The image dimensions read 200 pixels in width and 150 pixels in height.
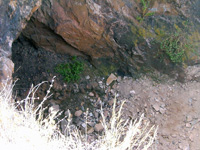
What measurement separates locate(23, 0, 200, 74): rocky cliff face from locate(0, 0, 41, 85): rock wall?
119 centimetres

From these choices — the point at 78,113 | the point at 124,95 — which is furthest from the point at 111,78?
the point at 78,113

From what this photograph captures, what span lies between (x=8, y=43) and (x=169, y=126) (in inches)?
126

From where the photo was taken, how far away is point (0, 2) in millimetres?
2969

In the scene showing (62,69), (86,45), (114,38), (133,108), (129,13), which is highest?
(129,13)

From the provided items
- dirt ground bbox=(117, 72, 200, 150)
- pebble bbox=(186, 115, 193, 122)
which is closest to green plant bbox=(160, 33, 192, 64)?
dirt ground bbox=(117, 72, 200, 150)

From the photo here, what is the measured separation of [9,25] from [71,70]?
80.7 inches

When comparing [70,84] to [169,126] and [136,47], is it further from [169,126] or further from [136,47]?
[169,126]

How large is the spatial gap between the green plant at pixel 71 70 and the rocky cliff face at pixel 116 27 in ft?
0.96

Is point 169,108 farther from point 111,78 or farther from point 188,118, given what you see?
point 111,78

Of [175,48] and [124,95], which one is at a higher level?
[175,48]

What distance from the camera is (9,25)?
10.1ft

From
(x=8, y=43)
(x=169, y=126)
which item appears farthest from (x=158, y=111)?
(x=8, y=43)

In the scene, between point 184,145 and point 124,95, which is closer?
point 184,145

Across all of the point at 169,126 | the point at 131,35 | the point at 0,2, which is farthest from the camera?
the point at 131,35
